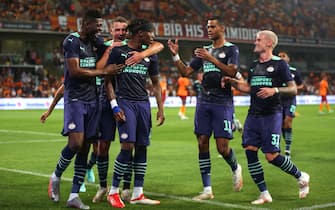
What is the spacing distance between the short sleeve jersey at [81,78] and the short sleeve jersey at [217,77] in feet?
5.86

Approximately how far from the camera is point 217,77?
28.0 ft

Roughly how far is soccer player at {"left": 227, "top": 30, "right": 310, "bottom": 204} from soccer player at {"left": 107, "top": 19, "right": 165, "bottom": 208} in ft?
4.04

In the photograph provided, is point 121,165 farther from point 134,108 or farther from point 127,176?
point 134,108

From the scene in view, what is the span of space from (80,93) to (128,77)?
69 cm

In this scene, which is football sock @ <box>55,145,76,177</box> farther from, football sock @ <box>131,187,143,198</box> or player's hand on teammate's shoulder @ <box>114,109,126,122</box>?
football sock @ <box>131,187,143,198</box>

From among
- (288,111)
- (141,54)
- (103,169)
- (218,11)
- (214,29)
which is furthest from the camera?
(218,11)

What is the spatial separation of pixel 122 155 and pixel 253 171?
70.0 inches

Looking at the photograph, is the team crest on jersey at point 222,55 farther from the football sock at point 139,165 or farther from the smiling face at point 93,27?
the smiling face at point 93,27

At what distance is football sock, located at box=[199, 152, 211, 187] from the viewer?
8398 millimetres

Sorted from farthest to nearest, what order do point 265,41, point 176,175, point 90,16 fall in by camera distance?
point 176,175 → point 265,41 → point 90,16

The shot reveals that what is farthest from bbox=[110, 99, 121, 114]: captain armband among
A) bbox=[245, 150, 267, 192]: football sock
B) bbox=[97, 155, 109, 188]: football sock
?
bbox=[245, 150, 267, 192]: football sock

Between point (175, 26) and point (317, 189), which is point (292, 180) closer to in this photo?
point (317, 189)

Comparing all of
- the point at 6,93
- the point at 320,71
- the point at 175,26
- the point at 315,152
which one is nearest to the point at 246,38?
the point at 175,26

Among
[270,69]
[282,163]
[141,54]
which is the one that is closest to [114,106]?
[141,54]
